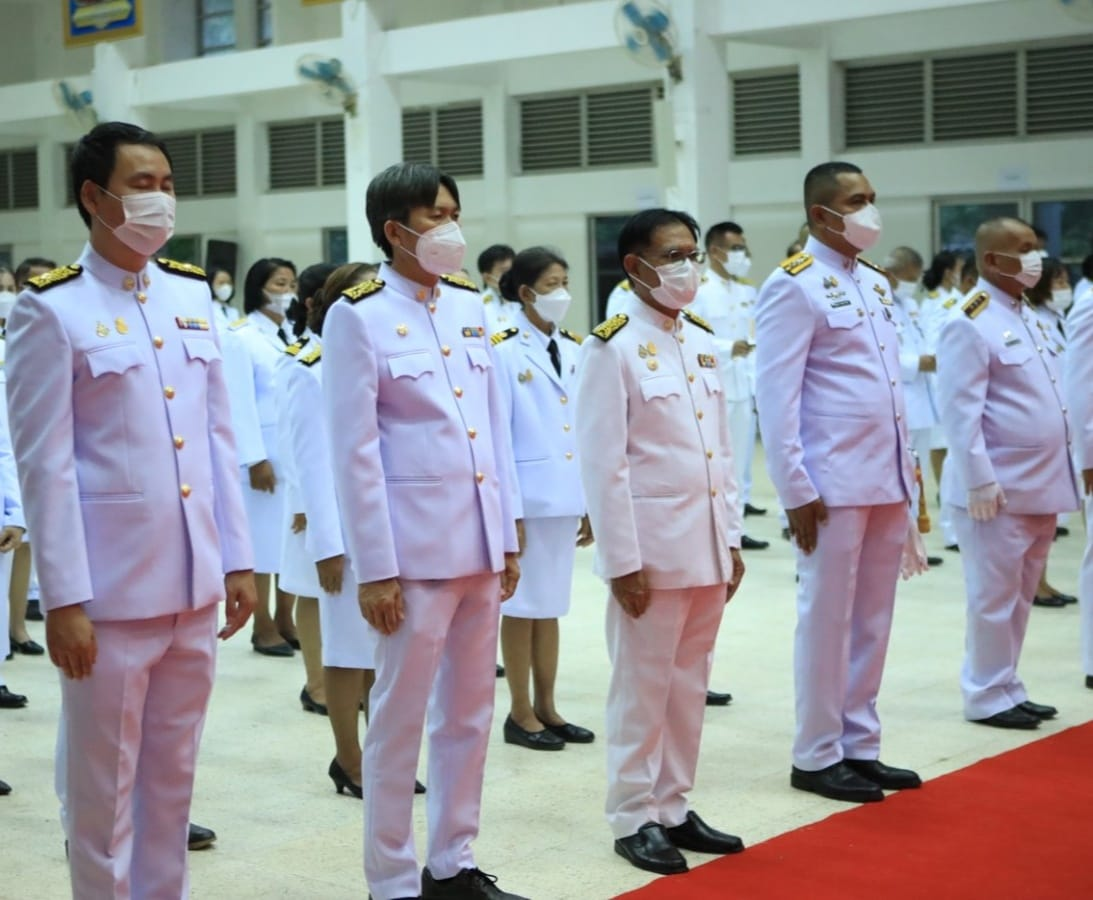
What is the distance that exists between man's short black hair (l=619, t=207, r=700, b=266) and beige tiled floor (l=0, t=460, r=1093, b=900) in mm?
1473

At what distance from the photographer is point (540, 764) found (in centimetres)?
478

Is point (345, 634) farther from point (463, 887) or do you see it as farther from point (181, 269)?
point (181, 269)

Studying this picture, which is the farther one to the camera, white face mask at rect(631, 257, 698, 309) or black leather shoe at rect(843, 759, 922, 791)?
black leather shoe at rect(843, 759, 922, 791)

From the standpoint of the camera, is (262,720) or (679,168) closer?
(262,720)

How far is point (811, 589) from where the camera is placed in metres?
4.36

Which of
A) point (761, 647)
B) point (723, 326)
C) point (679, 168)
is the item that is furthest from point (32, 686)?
point (679, 168)

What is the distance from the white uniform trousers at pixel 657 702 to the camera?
12.4 ft

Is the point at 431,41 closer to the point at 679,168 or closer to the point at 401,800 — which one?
the point at 679,168

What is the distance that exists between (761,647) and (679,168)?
7.07 meters

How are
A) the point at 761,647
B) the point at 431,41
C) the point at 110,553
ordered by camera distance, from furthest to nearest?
the point at 431,41 → the point at 761,647 → the point at 110,553

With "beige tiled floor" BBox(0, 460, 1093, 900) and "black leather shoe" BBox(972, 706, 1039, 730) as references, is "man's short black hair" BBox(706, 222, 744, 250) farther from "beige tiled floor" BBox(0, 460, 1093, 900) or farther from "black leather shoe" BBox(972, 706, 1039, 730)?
"black leather shoe" BBox(972, 706, 1039, 730)

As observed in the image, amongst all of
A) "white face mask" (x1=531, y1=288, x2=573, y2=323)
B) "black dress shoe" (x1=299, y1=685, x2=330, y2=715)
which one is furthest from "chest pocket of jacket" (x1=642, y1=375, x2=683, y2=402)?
"black dress shoe" (x1=299, y1=685, x2=330, y2=715)

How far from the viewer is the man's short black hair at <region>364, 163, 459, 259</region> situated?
338 centimetres

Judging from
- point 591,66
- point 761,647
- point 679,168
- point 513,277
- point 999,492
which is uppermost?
point 591,66
